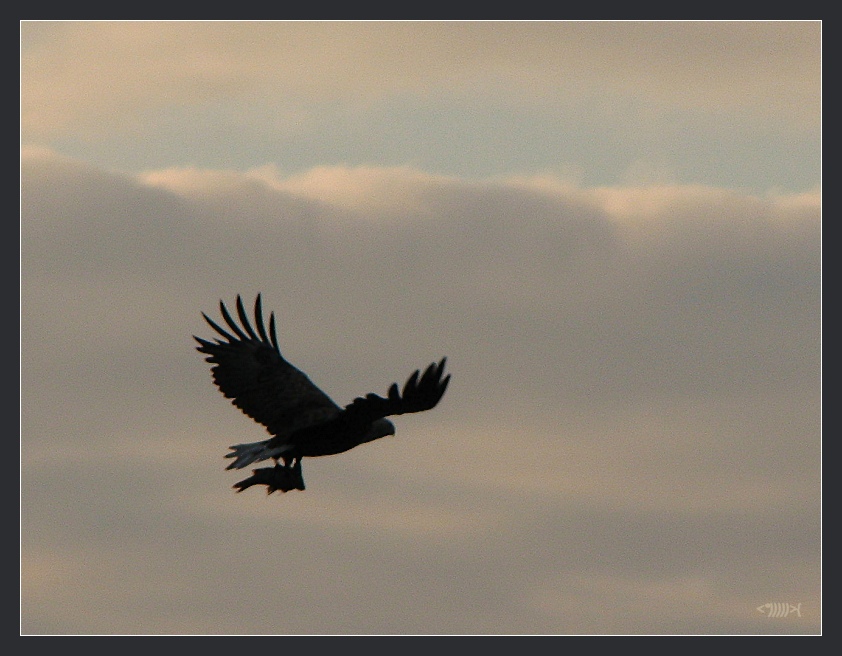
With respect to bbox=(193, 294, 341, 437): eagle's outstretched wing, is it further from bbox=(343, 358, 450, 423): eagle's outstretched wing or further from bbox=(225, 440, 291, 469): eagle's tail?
bbox=(343, 358, 450, 423): eagle's outstretched wing

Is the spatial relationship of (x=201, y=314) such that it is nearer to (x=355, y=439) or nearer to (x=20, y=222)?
(x=355, y=439)

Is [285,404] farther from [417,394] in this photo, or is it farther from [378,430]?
[417,394]

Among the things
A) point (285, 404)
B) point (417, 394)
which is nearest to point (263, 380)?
point (285, 404)

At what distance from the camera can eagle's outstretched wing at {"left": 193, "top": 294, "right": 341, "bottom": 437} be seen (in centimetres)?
2508

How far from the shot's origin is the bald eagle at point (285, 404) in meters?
22.1

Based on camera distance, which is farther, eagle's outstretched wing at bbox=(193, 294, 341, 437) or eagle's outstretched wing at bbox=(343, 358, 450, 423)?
eagle's outstretched wing at bbox=(193, 294, 341, 437)

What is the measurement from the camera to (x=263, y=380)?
84.8 ft

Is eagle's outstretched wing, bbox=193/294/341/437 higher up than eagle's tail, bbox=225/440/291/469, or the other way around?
eagle's outstretched wing, bbox=193/294/341/437

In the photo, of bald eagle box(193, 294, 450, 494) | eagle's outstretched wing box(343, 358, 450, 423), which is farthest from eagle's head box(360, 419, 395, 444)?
eagle's outstretched wing box(343, 358, 450, 423)

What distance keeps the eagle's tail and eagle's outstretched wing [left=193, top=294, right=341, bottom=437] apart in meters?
0.43

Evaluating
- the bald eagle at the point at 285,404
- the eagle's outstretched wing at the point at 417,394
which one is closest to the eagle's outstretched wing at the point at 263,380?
the bald eagle at the point at 285,404

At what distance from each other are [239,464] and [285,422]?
1624mm

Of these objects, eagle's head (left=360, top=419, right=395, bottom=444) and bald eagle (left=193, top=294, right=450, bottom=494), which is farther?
eagle's head (left=360, top=419, right=395, bottom=444)

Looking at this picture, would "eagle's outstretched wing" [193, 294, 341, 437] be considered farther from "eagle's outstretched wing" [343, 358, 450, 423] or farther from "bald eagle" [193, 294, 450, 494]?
"eagle's outstretched wing" [343, 358, 450, 423]
